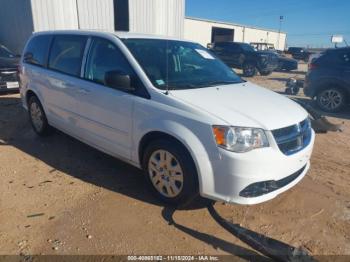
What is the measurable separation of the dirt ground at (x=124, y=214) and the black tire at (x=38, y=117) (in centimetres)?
71

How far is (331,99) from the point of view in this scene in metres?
7.96

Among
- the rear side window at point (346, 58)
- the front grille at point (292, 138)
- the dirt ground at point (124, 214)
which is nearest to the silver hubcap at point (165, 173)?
the dirt ground at point (124, 214)

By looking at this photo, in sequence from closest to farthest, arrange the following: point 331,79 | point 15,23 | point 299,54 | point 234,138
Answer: point 234,138 → point 331,79 → point 15,23 → point 299,54

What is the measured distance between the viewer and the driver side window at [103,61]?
3.51 meters

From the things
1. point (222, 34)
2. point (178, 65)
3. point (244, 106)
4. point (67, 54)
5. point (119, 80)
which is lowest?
point (244, 106)

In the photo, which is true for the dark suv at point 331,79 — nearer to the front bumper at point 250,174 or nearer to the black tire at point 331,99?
the black tire at point 331,99

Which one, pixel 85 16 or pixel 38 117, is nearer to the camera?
pixel 38 117

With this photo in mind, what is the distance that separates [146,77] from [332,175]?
2.83 meters

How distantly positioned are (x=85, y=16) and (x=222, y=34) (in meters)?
30.2

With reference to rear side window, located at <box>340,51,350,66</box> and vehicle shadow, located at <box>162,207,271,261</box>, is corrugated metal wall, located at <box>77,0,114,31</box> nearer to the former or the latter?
rear side window, located at <box>340,51,350,66</box>

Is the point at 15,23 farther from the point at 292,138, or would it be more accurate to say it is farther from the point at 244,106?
the point at 292,138

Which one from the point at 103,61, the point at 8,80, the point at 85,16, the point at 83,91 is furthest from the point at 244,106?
the point at 85,16

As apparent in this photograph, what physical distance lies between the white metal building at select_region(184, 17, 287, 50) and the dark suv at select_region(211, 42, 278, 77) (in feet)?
45.4

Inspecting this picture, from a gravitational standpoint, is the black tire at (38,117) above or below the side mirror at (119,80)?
below
